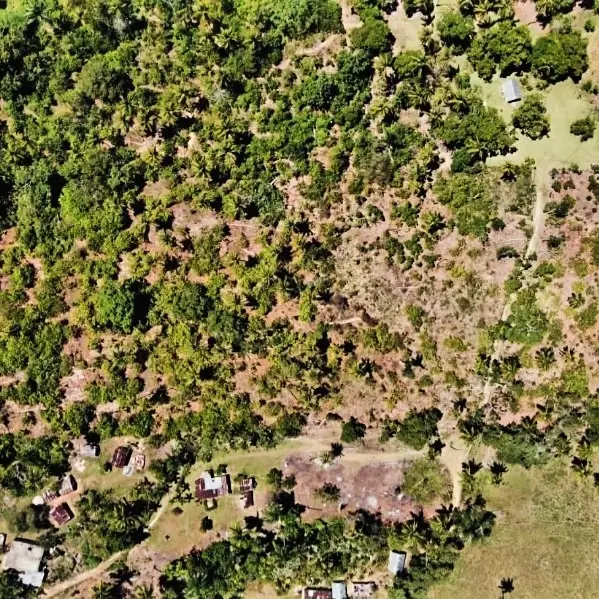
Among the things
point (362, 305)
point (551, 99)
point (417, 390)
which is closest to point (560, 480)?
point (417, 390)

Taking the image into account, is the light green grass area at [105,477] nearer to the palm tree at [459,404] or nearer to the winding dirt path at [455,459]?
the winding dirt path at [455,459]

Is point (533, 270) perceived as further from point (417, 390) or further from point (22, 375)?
point (22, 375)

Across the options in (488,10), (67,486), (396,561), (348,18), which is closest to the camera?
(396,561)

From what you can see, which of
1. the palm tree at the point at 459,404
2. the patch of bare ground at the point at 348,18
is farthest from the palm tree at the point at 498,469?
the patch of bare ground at the point at 348,18

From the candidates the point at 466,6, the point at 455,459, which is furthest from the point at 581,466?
the point at 466,6

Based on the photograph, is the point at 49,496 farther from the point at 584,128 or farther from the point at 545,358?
the point at 584,128

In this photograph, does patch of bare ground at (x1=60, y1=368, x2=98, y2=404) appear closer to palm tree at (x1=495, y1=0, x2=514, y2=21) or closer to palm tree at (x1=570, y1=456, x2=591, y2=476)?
palm tree at (x1=570, y1=456, x2=591, y2=476)
